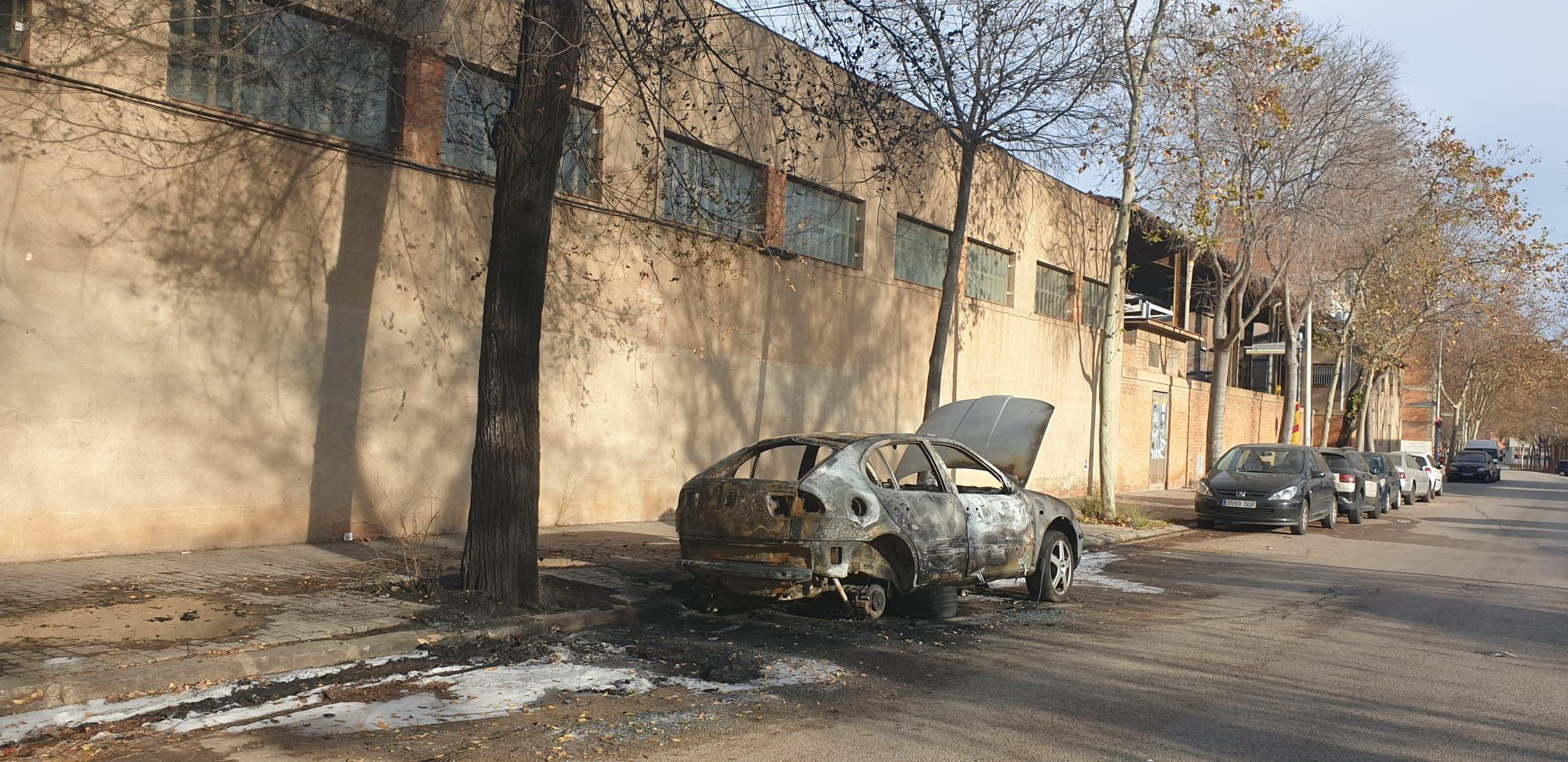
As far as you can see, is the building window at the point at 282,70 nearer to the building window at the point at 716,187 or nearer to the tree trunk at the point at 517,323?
the tree trunk at the point at 517,323

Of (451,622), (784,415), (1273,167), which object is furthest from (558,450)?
(1273,167)

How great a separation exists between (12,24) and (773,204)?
910cm

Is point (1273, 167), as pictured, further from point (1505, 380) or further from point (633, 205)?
point (1505, 380)

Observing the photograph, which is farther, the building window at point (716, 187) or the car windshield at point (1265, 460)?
the car windshield at point (1265, 460)

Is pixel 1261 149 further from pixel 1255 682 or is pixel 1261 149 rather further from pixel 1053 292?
pixel 1255 682

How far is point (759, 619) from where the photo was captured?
8.41m

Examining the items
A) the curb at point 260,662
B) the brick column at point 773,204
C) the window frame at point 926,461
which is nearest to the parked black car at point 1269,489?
the brick column at point 773,204

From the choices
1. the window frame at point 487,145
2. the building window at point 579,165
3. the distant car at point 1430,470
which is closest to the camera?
the window frame at point 487,145

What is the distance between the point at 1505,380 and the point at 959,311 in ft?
209

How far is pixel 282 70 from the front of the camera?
10.1m

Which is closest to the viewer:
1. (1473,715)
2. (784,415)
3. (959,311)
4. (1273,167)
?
(1473,715)

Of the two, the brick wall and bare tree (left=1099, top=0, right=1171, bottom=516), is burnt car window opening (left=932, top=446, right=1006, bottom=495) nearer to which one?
bare tree (left=1099, top=0, right=1171, bottom=516)

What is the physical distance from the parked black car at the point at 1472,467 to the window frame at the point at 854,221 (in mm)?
47781

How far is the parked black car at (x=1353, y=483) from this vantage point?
840 inches
